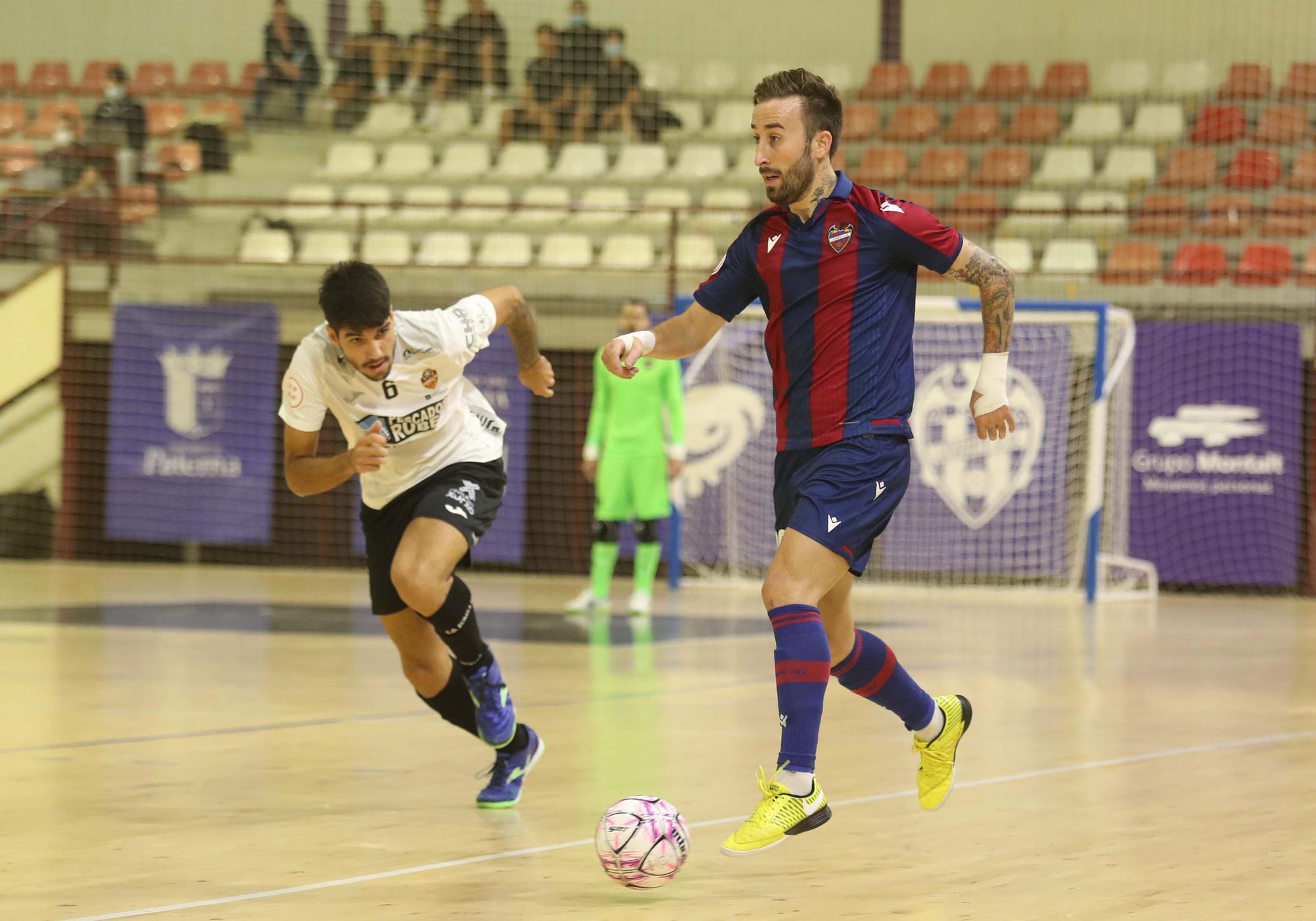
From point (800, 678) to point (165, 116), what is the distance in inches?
708

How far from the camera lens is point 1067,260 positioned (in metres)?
17.3

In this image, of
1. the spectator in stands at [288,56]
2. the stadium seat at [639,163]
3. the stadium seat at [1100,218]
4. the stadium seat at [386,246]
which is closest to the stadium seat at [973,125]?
the stadium seat at [1100,218]

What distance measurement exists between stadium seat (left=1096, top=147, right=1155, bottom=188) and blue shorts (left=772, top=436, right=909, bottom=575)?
13880mm

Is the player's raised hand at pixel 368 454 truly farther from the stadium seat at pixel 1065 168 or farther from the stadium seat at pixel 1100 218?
the stadium seat at pixel 1065 168

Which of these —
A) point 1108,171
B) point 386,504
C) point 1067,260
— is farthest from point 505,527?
point 386,504

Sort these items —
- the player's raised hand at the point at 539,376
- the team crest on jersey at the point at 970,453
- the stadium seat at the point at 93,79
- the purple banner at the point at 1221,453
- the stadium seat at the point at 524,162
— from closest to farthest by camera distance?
1. the player's raised hand at the point at 539,376
2. the team crest on jersey at the point at 970,453
3. the purple banner at the point at 1221,453
4. the stadium seat at the point at 524,162
5. the stadium seat at the point at 93,79

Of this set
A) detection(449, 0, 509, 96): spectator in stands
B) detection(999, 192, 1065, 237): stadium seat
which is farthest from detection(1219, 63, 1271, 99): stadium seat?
detection(449, 0, 509, 96): spectator in stands

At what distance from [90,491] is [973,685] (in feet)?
37.3

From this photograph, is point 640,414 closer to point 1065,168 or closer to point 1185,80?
point 1065,168

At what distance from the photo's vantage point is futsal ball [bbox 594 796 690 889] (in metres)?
4.42

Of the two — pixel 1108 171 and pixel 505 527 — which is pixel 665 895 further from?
pixel 1108 171

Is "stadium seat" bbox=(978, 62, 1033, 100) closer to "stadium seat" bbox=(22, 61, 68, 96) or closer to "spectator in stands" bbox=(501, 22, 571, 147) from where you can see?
"spectator in stands" bbox=(501, 22, 571, 147)

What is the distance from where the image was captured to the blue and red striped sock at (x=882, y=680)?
17.0ft

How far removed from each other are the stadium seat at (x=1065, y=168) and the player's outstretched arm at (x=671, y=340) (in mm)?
13736
